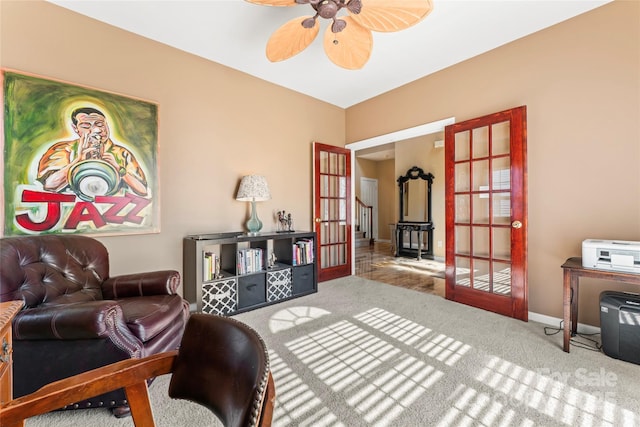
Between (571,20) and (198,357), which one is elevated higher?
(571,20)

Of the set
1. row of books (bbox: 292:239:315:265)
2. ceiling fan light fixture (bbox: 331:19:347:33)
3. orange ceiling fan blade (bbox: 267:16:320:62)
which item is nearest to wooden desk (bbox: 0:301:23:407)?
orange ceiling fan blade (bbox: 267:16:320:62)

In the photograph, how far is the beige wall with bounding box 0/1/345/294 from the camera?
7.15ft

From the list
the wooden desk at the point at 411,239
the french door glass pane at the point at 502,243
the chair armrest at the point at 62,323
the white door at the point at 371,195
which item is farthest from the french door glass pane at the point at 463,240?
the white door at the point at 371,195

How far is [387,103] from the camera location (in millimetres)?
3898

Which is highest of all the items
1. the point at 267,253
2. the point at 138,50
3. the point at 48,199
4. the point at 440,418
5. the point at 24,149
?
the point at 138,50

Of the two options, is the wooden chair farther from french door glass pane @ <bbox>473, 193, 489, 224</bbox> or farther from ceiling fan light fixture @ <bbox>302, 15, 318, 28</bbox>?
french door glass pane @ <bbox>473, 193, 489, 224</bbox>

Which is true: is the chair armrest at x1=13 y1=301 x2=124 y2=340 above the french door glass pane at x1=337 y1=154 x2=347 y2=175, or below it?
below

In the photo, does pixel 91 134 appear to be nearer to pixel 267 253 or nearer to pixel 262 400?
pixel 267 253

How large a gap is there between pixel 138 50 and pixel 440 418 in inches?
147

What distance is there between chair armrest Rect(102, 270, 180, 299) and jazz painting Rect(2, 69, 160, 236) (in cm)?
65

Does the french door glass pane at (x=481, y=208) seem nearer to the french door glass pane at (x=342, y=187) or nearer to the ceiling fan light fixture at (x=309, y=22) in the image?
the french door glass pane at (x=342, y=187)

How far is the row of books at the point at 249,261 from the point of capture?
115 inches

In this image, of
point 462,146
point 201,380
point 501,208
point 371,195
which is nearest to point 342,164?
point 462,146

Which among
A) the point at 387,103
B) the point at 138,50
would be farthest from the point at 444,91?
the point at 138,50
